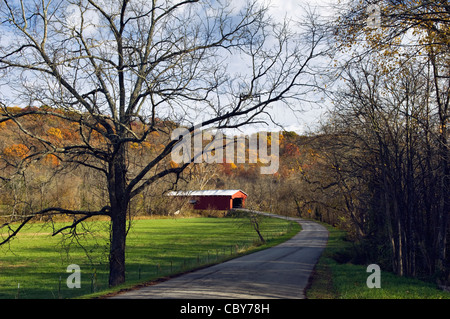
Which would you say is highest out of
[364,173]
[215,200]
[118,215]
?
[364,173]

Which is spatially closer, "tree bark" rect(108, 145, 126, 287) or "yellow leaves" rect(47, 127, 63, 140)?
"yellow leaves" rect(47, 127, 63, 140)

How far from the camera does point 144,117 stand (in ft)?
38.8

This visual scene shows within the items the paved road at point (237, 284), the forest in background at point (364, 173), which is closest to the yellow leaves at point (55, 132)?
the forest in background at point (364, 173)

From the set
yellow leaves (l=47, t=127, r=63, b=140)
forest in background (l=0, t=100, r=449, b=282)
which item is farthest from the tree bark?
yellow leaves (l=47, t=127, r=63, b=140)

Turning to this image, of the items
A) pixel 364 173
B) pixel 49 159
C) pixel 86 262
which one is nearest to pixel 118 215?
pixel 49 159

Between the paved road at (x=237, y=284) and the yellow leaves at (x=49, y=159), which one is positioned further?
the yellow leaves at (x=49, y=159)

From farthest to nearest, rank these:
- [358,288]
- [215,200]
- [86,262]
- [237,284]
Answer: [215,200], [86,262], [237,284], [358,288]

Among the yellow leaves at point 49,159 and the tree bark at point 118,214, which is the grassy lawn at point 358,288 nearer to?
the tree bark at point 118,214

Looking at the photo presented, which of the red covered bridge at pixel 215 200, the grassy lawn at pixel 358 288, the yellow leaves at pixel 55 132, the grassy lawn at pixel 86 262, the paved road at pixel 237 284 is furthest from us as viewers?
the red covered bridge at pixel 215 200

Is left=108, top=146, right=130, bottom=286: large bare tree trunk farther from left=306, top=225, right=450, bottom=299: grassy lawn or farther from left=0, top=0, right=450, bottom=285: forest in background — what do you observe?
left=306, top=225, right=450, bottom=299: grassy lawn

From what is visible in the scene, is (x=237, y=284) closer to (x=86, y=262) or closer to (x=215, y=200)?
(x=86, y=262)
